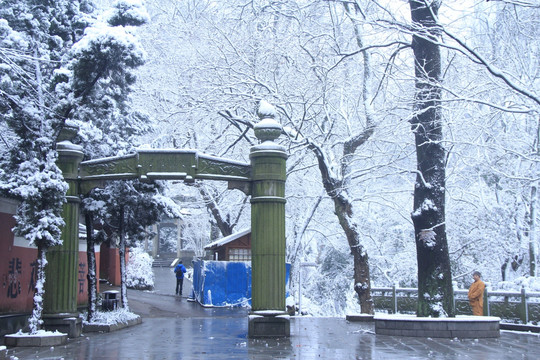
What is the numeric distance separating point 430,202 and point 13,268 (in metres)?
10.5

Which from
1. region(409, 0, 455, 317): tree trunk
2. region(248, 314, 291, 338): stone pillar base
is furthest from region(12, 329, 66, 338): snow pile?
region(409, 0, 455, 317): tree trunk

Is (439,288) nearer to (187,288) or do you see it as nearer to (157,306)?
(157,306)

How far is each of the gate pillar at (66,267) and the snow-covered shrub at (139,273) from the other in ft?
59.2

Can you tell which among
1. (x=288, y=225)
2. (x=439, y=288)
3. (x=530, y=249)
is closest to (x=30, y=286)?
(x=439, y=288)

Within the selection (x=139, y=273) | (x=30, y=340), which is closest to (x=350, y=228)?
(x=30, y=340)

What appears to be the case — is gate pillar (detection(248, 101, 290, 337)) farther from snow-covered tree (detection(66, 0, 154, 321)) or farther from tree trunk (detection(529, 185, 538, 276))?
tree trunk (detection(529, 185, 538, 276))

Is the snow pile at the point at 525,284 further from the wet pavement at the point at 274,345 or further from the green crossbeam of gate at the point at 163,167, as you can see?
the green crossbeam of gate at the point at 163,167

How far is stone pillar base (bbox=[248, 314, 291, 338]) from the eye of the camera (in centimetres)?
1344

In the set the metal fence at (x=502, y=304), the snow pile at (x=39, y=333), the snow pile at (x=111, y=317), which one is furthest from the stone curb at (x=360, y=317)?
the snow pile at (x=39, y=333)

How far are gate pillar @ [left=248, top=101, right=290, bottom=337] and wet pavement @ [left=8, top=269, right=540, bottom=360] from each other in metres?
0.54

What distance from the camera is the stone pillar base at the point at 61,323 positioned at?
43.9 feet

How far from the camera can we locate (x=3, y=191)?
40.7ft

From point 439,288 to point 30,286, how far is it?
1069cm

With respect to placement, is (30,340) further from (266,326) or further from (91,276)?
(266,326)
